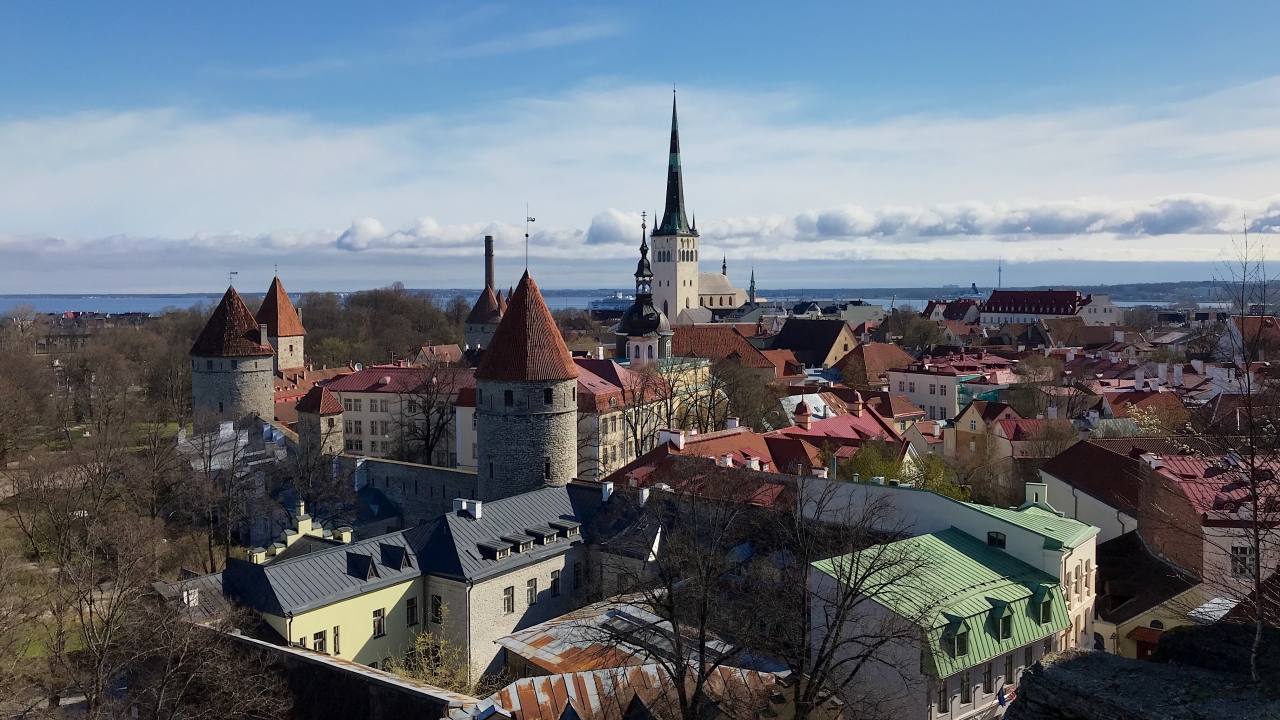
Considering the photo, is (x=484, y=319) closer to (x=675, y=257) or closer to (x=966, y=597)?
(x=675, y=257)

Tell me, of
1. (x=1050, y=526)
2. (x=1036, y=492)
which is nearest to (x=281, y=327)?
(x=1036, y=492)

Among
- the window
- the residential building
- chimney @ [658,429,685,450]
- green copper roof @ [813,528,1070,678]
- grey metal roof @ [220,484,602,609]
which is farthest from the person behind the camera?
the residential building

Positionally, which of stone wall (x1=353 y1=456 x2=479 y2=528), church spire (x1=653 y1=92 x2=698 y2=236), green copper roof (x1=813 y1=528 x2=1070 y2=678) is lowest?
stone wall (x1=353 y1=456 x2=479 y2=528)

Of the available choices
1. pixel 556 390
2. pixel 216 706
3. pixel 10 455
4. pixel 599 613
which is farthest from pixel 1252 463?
pixel 10 455

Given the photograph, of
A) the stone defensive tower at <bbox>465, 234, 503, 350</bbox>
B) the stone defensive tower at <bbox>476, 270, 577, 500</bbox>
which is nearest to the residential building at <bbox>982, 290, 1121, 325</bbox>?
the stone defensive tower at <bbox>465, 234, 503, 350</bbox>

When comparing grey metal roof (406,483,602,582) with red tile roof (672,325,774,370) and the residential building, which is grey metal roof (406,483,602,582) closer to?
red tile roof (672,325,774,370)

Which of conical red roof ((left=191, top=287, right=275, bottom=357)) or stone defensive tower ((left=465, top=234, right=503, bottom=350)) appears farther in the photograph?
stone defensive tower ((left=465, top=234, right=503, bottom=350))

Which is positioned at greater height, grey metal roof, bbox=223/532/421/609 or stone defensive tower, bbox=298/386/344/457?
stone defensive tower, bbox=298/386/344/457

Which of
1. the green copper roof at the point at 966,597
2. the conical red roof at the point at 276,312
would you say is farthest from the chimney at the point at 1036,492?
the conical red roof at the point at 276,312
